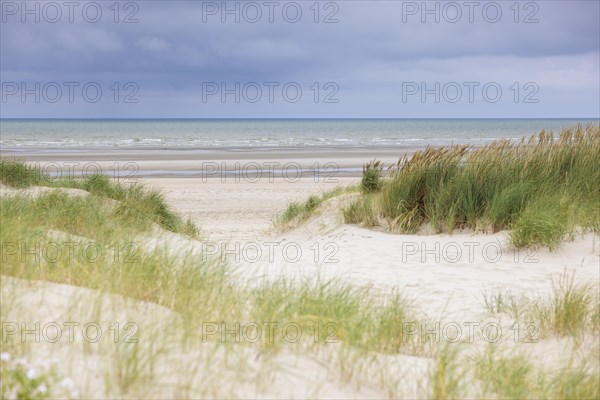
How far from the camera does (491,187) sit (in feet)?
34.0

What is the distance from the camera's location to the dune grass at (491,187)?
9930 millimetres

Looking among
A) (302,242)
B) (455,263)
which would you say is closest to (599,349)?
(455,263)

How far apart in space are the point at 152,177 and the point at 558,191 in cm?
1834

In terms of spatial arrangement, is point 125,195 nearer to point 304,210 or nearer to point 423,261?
point 304,210

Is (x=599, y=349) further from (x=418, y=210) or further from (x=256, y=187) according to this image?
(x=256, y=187)

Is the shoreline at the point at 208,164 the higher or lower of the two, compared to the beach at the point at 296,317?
higher

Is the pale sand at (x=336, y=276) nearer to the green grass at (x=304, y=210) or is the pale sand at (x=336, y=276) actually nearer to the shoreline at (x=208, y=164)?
the green grass at (x=304, y=210)

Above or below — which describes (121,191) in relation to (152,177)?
below

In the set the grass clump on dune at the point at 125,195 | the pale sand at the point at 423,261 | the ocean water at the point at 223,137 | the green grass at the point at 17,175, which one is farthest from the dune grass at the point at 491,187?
the ocean water at the point at 223,137

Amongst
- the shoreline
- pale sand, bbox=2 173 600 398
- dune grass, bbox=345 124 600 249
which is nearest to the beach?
pale sand, bbox=2 173 600 398

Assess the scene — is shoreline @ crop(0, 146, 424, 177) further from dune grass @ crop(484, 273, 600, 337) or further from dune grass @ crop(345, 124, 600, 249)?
dune grass @ crop(484, 273, 600, 337)

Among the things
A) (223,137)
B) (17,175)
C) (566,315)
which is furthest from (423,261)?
(223,137)

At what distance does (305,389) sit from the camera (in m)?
3.86

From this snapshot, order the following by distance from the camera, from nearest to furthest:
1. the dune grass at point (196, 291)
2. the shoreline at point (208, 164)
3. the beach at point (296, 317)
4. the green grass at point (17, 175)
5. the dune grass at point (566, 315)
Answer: the beach at point (296, 317), the dune grass at point (196, 291), the dune grass at point (566, 315), the green grass at point (17, 175), the shoreline at point (208, 164)
